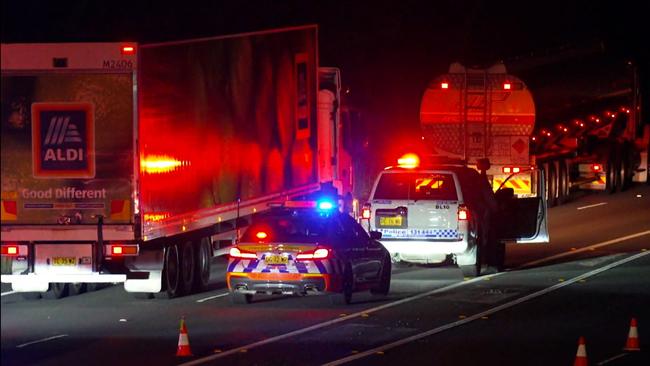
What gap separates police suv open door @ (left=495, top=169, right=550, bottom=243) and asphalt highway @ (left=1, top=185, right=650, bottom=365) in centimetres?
52

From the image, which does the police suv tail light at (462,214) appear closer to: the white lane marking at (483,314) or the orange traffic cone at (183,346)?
the white lane marking at (483,314)

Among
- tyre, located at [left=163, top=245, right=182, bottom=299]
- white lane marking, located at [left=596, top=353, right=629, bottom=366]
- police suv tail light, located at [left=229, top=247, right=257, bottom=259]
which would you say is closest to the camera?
white lane marking, located at [left=596, top=353, right=629, bottom=366]

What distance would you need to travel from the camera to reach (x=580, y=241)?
25438 mm

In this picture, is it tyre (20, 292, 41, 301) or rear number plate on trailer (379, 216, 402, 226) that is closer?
tyre (20, 292, 41, 301)

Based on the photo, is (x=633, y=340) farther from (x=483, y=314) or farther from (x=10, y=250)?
(x=10, y=250)

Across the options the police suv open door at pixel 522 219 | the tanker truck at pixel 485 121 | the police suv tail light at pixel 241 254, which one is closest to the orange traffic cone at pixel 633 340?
the police suv tail light at pixel 241 254

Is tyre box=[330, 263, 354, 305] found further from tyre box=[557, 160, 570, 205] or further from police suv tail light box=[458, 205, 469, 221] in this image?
tyre box=[557, 160, 570, 205]

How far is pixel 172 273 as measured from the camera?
717 inches

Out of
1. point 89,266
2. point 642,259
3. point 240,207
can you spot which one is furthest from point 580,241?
point 89,266

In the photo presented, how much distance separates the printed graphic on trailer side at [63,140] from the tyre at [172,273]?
2140 millimetres

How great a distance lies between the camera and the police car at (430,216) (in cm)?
2014

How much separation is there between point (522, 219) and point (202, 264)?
5.98m

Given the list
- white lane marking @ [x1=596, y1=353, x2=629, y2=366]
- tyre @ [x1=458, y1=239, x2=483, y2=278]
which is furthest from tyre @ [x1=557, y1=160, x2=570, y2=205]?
white lane marking @ [x1=596, y1=353, x2=629, y2=366]

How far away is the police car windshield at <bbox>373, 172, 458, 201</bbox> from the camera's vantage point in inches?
800
